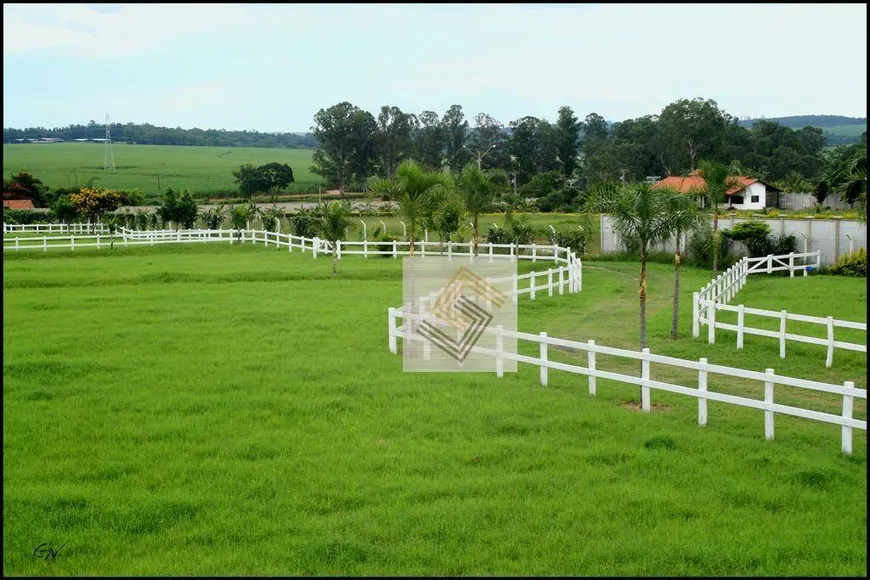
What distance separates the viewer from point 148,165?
14488 centimetres

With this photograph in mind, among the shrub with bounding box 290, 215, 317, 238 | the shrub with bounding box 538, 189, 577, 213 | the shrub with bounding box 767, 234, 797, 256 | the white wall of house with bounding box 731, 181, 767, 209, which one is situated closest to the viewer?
the shrub with bounding box 767, 234, 797, 256

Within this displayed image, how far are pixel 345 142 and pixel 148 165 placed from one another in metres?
63.3

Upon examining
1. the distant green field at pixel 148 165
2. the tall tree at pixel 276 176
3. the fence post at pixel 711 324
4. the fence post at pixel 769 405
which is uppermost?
the distant green field at pixel 148 165

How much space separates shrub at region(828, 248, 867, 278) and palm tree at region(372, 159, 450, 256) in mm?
14151

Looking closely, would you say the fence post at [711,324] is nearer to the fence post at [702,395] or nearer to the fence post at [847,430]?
the fence post at [702,395]

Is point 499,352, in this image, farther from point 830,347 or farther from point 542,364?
point 830,347

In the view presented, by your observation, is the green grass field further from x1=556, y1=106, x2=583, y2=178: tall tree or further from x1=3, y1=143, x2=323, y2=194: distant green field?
x1=3, y1=143, x2=323, y2=194: distant green field

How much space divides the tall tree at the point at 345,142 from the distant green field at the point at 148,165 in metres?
13.0

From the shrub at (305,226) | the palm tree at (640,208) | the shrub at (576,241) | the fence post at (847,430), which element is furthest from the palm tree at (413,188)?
the shrub at (305,226)

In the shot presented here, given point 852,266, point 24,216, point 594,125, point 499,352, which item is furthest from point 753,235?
point 594,125

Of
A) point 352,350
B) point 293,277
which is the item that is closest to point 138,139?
point 293,277

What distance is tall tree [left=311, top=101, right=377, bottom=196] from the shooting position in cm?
9350

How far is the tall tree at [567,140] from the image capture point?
3674 inches

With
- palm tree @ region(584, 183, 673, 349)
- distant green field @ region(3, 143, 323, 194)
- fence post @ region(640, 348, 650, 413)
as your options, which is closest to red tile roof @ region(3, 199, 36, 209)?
distant green field @ region(3, 143, 323, 194)
